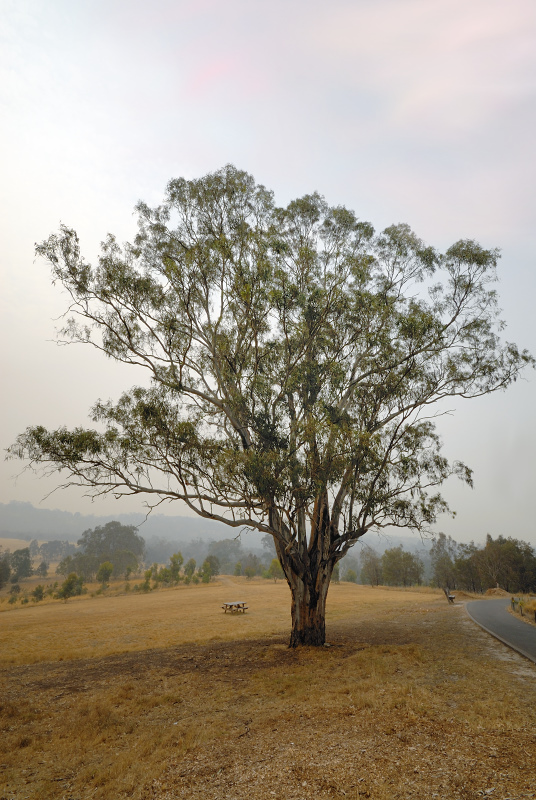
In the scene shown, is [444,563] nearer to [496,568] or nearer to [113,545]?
[496,568]

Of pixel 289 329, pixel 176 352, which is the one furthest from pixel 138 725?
pixel 289 329

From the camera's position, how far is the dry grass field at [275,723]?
5363 mm

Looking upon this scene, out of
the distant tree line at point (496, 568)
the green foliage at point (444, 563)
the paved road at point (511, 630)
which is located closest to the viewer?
the paved road at point (511, 630)

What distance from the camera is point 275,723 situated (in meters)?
7.62

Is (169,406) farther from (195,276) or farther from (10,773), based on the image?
(10,773)

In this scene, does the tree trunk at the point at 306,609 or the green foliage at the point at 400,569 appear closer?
the tree trunk at the point at 306,609

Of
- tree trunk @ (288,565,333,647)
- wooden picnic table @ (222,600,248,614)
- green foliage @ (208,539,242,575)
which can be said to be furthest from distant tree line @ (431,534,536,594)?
green foliage @ (208,539,242,575)

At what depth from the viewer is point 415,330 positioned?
47.4 ft

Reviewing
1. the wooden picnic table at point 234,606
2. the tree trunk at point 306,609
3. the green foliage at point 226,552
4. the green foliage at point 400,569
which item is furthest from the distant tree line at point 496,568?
the green foliage at point 226,552

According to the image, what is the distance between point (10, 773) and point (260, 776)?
3.77m

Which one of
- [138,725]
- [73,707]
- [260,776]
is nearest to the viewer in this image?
[260,776]

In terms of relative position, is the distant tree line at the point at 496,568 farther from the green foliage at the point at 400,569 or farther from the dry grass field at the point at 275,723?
the dry grass field at the point at 275,723

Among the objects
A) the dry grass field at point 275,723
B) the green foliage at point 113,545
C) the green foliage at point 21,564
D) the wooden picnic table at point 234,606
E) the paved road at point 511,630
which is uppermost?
the green foliage at point 113,545

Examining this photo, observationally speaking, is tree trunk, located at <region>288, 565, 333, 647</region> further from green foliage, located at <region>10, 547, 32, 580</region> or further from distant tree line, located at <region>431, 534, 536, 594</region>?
green foliage, located at <region>10, 547, 32, 580</region>
